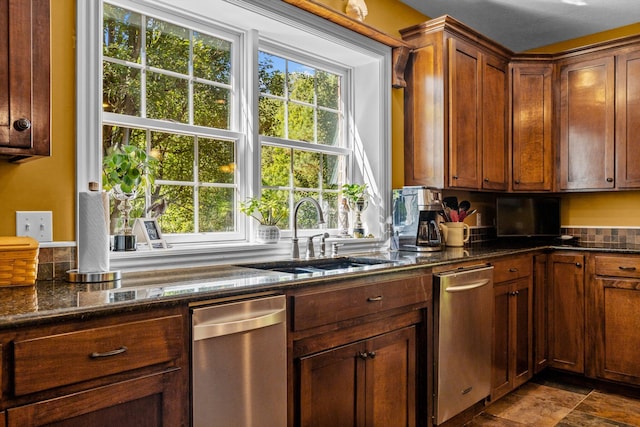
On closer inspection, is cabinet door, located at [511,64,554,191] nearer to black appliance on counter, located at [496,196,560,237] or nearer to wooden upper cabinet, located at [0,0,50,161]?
black appliance on counter, located at [496,196,560,237]

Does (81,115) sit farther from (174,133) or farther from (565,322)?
(565,322)

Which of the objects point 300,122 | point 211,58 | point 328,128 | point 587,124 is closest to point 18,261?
point 211,58

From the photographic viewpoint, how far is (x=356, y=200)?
3180 mm

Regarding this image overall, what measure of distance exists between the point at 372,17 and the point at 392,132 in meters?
0.79

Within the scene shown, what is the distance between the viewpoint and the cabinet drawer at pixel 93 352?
115cm

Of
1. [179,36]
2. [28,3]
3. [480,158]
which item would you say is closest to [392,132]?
[480,158]

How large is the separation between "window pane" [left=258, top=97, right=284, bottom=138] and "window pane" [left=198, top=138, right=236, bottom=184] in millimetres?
275

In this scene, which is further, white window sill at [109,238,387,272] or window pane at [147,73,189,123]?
window pane at [147,73,189,123]

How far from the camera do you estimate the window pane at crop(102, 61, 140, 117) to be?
2.16 metres

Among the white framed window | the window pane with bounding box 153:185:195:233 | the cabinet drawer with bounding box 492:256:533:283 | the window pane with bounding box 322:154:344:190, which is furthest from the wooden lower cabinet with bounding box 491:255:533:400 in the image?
the window pane with bounding box 153:185:195:233

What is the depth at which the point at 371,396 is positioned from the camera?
7.00 ft

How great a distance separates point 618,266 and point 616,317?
1.17 ft

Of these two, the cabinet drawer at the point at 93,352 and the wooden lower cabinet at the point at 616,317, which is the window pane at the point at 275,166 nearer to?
the cabinet drawer at the point at 93,352

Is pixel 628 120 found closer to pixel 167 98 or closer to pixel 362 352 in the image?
pixel 362 352
